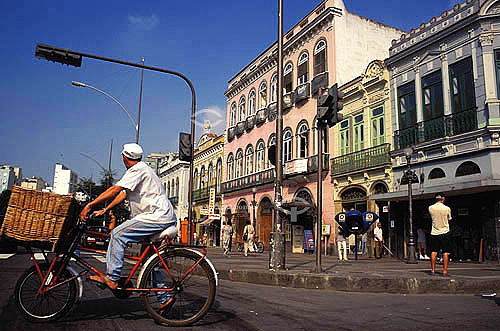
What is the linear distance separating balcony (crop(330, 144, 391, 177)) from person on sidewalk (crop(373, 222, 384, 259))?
319 cm

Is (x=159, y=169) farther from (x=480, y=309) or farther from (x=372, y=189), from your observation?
(x=480, y=309)

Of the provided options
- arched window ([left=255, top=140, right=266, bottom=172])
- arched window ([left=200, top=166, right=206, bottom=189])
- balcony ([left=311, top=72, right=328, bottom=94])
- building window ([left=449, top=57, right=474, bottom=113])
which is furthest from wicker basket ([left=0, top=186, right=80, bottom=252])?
arched window ([left=200, top=166, right=206, bottom=189])

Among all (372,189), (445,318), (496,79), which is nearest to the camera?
(445,318)

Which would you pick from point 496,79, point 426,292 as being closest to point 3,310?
point 426,292

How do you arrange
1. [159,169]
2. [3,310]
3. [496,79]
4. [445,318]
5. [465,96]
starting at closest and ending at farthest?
[3,310], [445,318], [496,79], [465,96], [159,169]

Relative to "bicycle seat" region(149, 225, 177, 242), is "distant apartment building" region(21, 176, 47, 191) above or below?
above

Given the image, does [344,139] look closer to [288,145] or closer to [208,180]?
[288,145]

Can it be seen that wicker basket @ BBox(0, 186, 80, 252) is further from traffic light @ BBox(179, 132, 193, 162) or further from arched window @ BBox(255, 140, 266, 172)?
arched window @ BBox(255, 140, 266, 172)

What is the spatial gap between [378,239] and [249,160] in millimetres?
16865

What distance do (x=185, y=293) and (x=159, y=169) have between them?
5836cm

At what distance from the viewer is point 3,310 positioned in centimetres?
481

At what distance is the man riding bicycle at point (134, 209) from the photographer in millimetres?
4168

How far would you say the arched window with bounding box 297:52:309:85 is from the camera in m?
28.3

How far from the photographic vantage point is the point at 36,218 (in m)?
3.99
